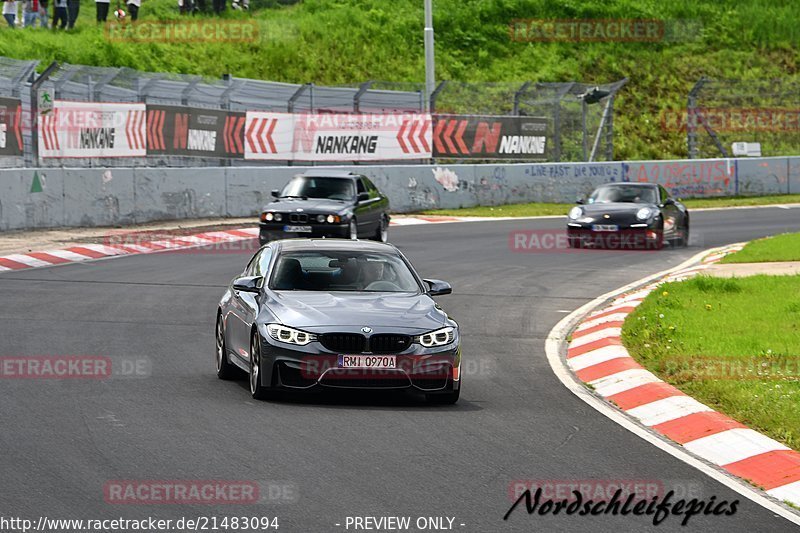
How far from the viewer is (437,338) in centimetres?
1088

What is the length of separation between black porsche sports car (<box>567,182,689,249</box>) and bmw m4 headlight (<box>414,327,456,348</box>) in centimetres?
1580

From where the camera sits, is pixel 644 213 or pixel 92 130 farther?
pixel 92 130

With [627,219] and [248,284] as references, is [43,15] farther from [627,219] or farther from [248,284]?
[248,284]

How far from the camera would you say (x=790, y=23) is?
6569 cm

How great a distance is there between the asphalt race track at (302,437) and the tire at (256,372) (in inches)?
4.6

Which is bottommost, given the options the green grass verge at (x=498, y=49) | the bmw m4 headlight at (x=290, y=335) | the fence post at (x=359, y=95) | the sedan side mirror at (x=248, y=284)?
the bmw m4 headlight at (x=290, y=335)

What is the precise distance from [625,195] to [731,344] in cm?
1409

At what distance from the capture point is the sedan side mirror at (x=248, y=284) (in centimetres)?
1170

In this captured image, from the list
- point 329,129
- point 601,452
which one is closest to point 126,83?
point 329,129

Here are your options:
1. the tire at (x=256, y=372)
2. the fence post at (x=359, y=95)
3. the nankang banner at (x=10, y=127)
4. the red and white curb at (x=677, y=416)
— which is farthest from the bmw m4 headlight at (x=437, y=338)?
the fence post at (x=359, y=95)

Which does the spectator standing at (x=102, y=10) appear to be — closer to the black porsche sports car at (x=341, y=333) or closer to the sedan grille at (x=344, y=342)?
the black porsche sports car at (x=341, y=333)

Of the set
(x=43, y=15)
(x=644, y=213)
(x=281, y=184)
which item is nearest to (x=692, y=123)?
(x=281, y=184)

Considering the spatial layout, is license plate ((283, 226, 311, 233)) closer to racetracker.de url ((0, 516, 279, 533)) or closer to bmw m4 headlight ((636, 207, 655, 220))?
bmw m4 headlight ((636, 207, 655, 220))

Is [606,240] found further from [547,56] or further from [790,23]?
[790,23]
